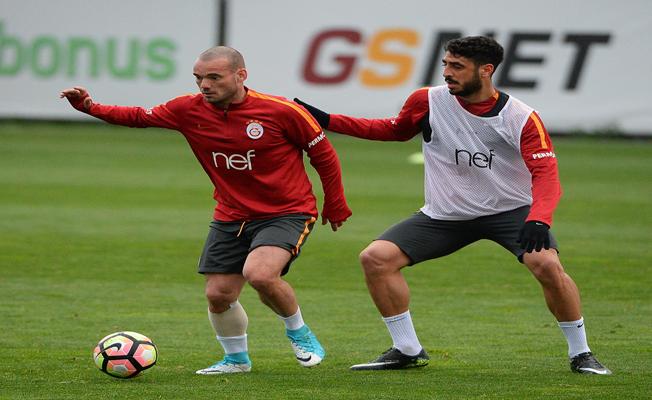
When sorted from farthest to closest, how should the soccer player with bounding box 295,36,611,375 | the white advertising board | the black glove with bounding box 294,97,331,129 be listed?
1. the white advertising board
2. the black glove with bounding box 294,97,331,129
3. the soccer player with bounding box 295,36,611,375

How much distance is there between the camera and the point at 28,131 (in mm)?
31750

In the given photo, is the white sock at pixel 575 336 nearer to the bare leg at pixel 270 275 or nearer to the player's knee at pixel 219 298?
the bare leg at pixel 270 275

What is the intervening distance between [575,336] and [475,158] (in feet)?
3.86

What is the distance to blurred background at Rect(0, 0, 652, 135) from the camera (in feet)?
101

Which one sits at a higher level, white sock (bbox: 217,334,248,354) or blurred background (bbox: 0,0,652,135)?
white sock (bbox: 217,334,248,354)

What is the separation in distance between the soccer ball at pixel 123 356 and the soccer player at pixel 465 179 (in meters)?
1.24

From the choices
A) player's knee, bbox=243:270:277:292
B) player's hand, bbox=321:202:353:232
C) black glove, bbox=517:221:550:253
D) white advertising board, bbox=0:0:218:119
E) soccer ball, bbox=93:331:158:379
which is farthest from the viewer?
white advertising board, bbox=0:0:218:119

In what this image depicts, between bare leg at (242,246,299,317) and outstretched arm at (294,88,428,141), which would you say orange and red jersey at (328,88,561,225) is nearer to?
outstretched arm at (294,88,428,141)

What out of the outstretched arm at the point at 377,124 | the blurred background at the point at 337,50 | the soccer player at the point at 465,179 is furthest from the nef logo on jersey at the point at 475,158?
the blurred background at the point at 337,50

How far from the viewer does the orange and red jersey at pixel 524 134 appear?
6.99 metres

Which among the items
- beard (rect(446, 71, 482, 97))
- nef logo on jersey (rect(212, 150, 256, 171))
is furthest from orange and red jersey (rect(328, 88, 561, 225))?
nef logo on jersey (rect(212, 150, 256, 171))

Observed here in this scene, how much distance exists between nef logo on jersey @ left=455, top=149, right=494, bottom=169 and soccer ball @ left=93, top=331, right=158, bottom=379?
212 cm

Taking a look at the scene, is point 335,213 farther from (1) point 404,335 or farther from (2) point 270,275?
(1) point 404,335

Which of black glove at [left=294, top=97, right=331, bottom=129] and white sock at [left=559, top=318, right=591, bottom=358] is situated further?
black glove at [left=294, top=97, right=331, bottom=129]
